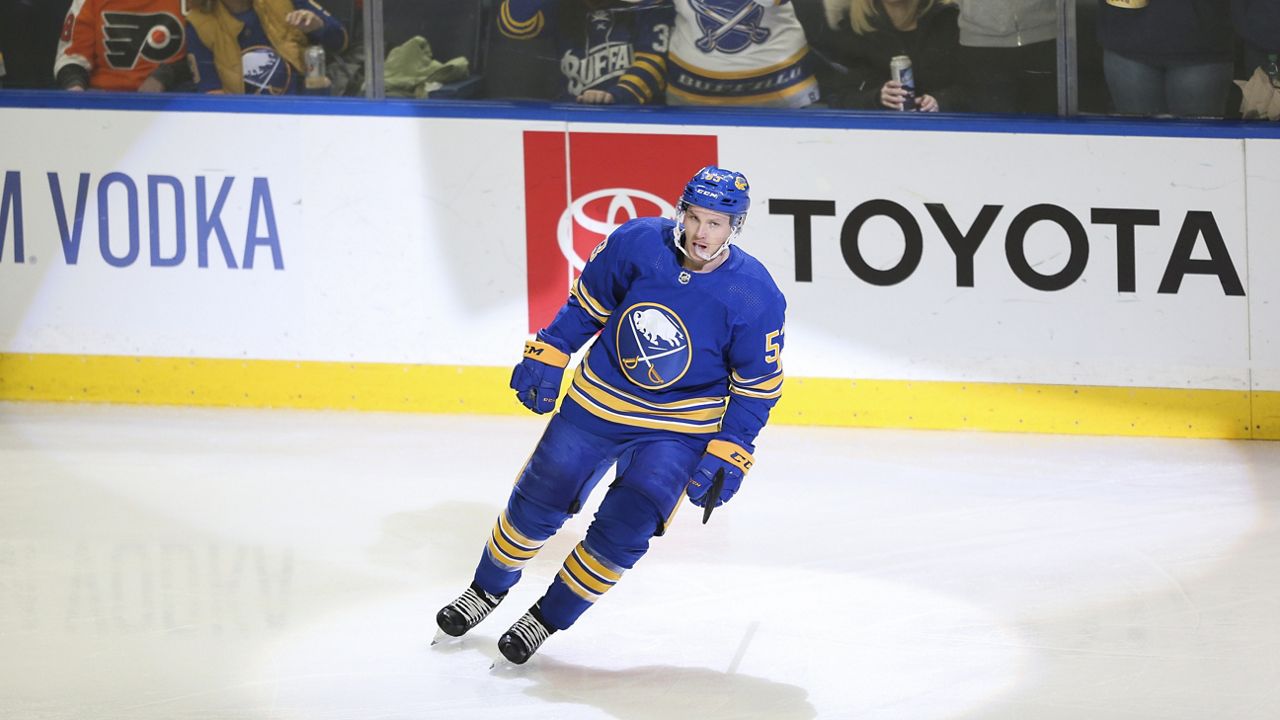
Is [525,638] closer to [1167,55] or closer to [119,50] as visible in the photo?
[1167,55]

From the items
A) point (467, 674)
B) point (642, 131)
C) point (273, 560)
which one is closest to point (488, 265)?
point (642, 131)

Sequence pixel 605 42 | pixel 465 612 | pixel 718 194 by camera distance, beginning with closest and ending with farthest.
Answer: pixel 718 194 → pixel 465 612 → pixel 605 42

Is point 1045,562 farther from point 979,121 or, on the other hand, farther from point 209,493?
point 209,493

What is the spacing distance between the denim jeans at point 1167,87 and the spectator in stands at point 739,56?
3.50 feet

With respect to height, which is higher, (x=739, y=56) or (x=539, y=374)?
(x=739, y=56)

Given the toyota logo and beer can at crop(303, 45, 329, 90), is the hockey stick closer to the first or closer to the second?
the toyota logo

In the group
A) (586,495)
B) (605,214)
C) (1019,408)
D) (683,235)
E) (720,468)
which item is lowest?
(1019,408)

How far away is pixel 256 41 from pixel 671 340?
3.24 meters

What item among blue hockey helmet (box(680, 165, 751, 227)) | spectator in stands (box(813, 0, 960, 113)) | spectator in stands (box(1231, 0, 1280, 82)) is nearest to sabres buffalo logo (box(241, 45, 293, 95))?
spectator in stands (box(813, 0, 960, 113))

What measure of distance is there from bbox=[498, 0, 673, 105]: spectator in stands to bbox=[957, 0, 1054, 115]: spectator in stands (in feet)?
3.62

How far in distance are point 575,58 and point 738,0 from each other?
64 centimetres

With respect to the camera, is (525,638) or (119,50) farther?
(119,50)

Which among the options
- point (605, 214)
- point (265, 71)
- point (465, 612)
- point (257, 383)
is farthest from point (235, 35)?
point (465, 612)

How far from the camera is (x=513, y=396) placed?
247 inches
